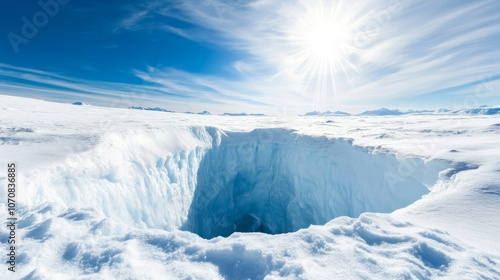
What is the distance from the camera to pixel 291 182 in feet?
43.7

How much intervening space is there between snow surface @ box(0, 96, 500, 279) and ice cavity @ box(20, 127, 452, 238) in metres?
0.05

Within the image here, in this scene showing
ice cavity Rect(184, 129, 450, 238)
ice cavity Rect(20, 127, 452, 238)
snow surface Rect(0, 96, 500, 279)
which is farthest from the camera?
ice cavity Rect(184, 129, 450, 238)

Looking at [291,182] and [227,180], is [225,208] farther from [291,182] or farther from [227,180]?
[291,182]

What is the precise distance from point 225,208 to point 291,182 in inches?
185

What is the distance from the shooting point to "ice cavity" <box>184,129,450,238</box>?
748 centimetres

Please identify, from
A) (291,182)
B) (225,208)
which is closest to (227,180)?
(225,208)

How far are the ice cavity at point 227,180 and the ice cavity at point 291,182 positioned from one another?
0.04 m

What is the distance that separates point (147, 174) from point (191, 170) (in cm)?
330

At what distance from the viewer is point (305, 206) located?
1230 cm

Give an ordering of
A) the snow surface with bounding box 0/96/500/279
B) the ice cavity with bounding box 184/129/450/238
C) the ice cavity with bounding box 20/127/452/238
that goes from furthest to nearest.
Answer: the ice cavity with bounding box 184/129/450/238 → the ice cavity with bounding box 20/127/452/238 → the snow surface with bounding box 0/96/500/279

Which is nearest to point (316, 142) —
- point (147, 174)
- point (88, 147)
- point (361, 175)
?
point (361, 175)

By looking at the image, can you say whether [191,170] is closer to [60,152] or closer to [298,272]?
[60,152]

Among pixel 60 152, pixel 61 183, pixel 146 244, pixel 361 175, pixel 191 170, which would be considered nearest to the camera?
pixel 146 244

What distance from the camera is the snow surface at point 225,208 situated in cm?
236
